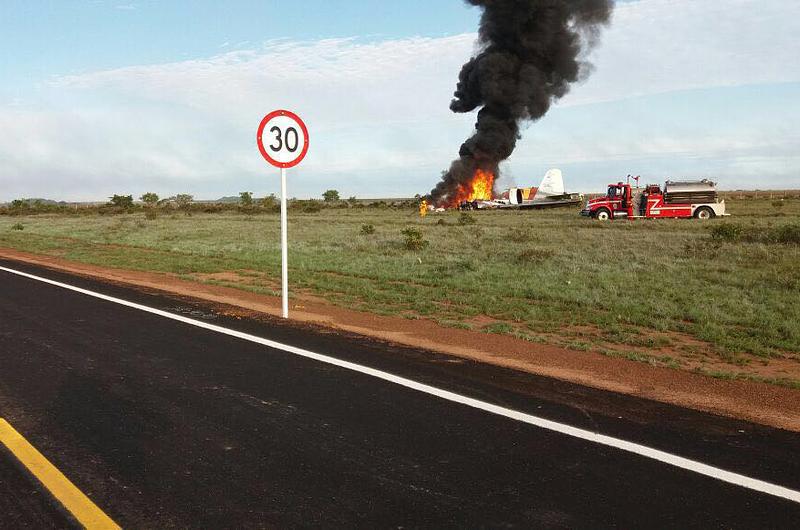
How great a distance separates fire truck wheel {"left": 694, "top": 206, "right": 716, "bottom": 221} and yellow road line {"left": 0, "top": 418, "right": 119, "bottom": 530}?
39118 millimetres

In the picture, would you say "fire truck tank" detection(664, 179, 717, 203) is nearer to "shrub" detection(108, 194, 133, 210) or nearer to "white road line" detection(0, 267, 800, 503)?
"white road line" detection(0, 267, 800, 503)

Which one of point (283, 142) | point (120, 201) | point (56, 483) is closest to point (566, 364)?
point (56, 483)

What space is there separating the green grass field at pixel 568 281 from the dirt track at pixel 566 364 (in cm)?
55

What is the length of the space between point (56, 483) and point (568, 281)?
39.0ft

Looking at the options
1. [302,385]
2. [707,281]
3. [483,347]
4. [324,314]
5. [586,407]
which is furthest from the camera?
[707,281]

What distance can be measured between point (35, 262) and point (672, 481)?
61.4 feet

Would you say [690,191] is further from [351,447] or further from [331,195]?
[331,195]

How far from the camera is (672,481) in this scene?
3.76 m

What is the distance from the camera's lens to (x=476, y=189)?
7425cm

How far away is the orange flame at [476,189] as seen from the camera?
73.8 meters

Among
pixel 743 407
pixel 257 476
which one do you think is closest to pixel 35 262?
pixel 257 476

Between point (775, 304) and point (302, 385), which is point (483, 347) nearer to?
point (302, 385)

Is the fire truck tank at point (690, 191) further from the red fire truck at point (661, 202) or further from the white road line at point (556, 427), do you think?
the white road line at point (556, 427)

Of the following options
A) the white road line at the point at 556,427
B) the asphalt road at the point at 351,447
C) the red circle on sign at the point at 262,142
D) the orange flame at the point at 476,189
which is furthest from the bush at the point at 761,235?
the orange flame at the point at 476,189
